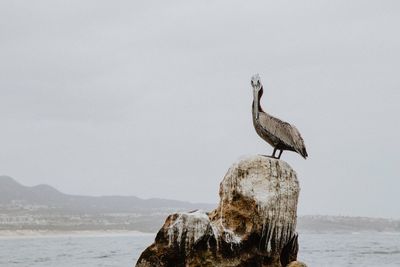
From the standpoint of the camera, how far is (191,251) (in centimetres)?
1443

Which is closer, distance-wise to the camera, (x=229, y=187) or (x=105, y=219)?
(x=229, y=187)

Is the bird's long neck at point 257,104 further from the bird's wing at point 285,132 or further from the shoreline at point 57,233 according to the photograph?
the shoreline at point 57,233

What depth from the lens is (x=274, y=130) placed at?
643 inches

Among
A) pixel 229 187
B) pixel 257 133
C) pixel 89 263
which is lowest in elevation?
pixel 89 263

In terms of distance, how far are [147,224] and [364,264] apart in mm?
81541

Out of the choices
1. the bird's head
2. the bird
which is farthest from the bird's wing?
the bird's head

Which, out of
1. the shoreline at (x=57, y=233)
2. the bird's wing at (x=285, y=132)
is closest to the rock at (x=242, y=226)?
the bird's wing at (x=285, y=132)

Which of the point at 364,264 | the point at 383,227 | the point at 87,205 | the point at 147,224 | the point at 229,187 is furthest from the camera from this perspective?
the point at 87,205

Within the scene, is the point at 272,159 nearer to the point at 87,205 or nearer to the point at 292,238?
the point at 292,238

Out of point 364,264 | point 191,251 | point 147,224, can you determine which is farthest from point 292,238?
point 147,224

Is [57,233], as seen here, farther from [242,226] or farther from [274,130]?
[242,226]

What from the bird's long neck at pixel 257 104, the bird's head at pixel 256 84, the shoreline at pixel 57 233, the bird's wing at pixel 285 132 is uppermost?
the bird's head at pixel 256 84

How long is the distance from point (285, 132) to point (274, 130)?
0.24 meters

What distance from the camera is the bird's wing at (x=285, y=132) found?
16156 mm
